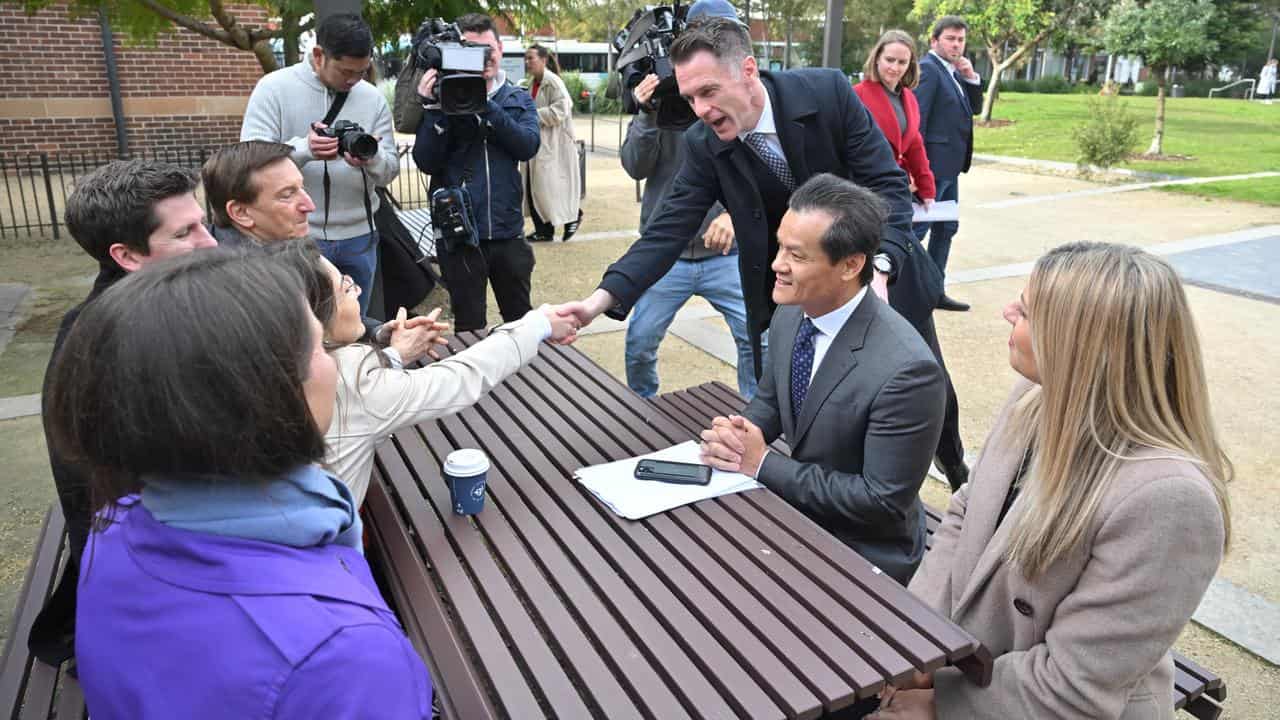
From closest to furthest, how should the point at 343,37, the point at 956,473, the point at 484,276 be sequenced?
the point at 956,473 < the point at 343,37 < the point at 484,276

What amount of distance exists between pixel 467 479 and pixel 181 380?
115cm

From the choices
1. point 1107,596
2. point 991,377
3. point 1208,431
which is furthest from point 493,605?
point 991,377

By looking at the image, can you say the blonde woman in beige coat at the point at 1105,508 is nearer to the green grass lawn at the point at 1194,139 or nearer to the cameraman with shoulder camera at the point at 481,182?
the cameraman with shoulder camera at the point at 481,182

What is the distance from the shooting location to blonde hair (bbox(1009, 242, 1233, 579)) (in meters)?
1.71

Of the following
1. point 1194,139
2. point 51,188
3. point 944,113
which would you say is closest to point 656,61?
point 944,113

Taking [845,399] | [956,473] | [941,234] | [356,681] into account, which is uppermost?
[356,681]

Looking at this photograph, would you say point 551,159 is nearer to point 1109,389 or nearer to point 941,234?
point 941,234

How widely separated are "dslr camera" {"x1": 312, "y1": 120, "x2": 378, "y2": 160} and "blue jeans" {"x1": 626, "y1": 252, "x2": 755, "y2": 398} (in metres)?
1.44

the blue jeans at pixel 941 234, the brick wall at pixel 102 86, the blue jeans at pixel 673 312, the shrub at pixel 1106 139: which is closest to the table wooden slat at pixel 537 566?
the blue jeans at pixel 673 312

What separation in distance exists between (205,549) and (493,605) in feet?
2.82

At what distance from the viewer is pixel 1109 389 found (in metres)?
1.73

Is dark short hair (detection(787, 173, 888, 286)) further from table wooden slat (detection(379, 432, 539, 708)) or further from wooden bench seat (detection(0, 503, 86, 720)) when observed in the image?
wooden bench seat (detection(0, 503, 86, 720))

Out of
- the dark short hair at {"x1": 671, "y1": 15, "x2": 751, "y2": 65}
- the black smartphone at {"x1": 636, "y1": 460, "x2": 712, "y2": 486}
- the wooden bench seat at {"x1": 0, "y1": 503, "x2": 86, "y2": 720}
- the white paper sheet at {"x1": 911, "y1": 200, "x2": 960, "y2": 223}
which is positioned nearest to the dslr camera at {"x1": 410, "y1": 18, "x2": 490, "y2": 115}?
the dark short hair at {"x1": 671, "y1": 15, "x2": 751, "y2": 65}

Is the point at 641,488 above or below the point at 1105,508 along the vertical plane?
below
